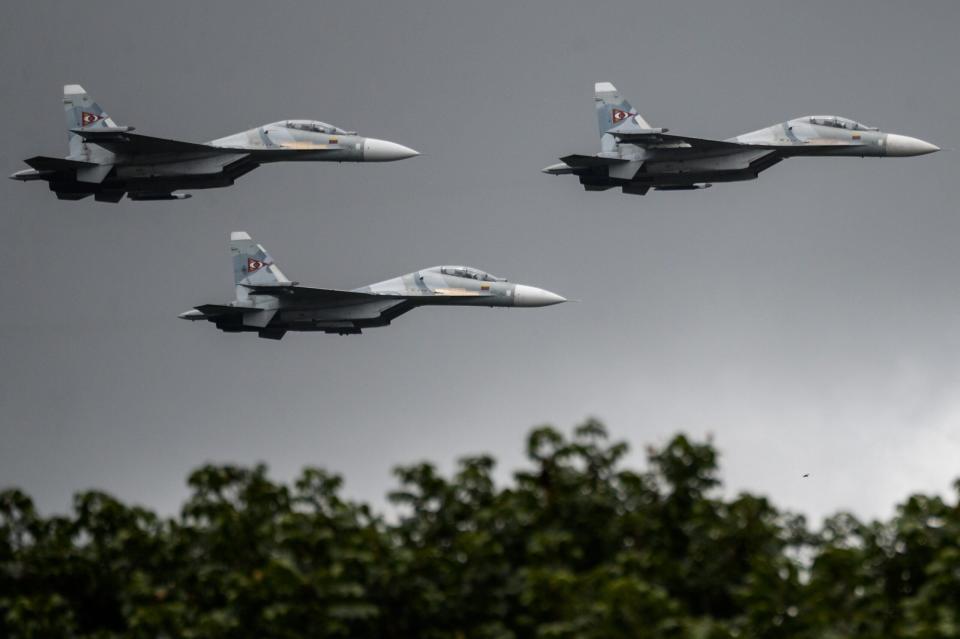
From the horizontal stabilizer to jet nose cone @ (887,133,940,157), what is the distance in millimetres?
32832

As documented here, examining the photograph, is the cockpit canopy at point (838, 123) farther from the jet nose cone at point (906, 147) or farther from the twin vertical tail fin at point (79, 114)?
the twin vertical tail fin at point (79, 114)

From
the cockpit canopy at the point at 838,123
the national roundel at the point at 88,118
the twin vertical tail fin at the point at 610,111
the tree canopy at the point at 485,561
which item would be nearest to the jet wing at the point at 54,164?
the national roundel at the point at 88,118

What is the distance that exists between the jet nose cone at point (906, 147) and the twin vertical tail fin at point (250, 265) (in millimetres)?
30614

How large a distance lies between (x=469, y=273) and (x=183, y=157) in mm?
15035

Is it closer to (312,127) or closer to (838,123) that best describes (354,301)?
(312,127)

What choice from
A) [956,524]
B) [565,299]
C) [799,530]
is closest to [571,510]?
[799,530]

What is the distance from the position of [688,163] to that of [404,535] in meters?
51.8

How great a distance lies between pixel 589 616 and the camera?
45438mm

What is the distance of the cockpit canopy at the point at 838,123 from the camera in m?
104

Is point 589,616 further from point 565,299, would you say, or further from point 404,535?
point 565,299

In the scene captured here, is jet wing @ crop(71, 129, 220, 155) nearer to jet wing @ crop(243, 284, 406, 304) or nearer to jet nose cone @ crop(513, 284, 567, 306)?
jet wing @ crop(243, 284, 406, 304)

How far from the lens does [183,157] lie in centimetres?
10269

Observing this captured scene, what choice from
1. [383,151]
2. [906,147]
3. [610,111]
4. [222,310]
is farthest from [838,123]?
[222,310]

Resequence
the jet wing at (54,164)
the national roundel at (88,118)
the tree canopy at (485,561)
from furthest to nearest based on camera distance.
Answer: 1. the national roundel at (88,118)
2. the jet wing at (54,164)
3. the tree canopy at (485,561)
